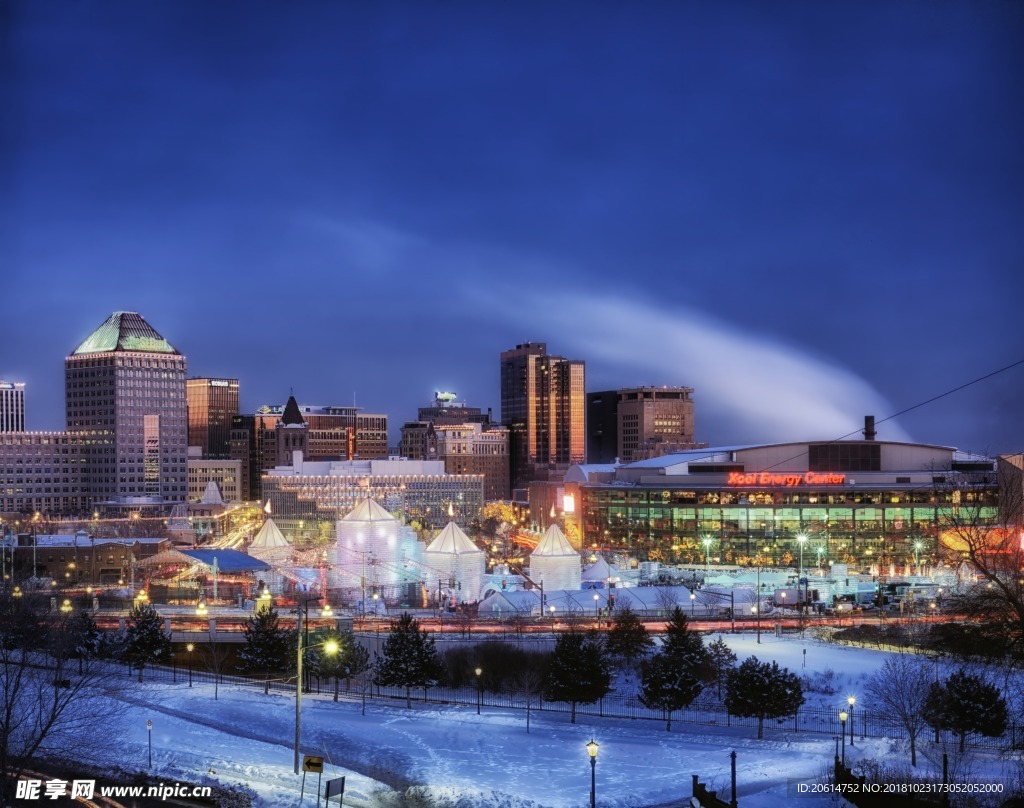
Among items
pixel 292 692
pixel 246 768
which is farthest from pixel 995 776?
pixel 292 692

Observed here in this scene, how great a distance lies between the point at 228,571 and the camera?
86.2 meters

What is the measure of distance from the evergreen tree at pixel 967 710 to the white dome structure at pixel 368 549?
4628 centimetres

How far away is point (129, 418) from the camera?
19062 centimetres

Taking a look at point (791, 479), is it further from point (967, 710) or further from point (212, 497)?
point (212, 497)

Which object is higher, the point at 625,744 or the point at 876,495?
the point at 876,495

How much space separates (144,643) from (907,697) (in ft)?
120

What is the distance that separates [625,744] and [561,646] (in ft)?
25.9

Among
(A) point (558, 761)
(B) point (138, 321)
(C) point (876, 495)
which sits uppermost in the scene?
(B) point (138, 321)

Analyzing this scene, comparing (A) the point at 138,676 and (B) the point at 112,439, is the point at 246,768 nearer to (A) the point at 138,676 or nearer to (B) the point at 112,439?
(A) the point at 138,676

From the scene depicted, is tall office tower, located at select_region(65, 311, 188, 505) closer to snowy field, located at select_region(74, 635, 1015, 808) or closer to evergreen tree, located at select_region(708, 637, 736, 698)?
snowy field, located at select_region(74, 635, 1015, 808)

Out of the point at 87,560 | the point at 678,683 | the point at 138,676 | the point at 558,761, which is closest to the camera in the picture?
the point at 558,761

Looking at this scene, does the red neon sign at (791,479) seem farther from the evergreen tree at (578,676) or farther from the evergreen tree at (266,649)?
the evergreen tree at (578,676)

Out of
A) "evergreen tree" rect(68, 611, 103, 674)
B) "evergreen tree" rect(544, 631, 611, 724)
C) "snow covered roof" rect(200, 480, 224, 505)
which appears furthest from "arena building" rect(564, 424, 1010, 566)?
"snow covered roof" rect(200, 480, 224, 505)

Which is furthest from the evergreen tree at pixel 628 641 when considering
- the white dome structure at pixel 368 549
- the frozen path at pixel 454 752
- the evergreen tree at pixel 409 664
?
the white dome structure at pixel 368 549
